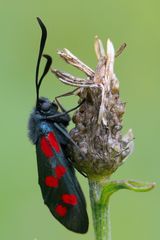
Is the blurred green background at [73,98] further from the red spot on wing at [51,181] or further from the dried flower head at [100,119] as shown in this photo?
the dried flower head at [100,119]

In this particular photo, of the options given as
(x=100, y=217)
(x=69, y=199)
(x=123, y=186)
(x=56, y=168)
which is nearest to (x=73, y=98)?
(x=56, y=168)

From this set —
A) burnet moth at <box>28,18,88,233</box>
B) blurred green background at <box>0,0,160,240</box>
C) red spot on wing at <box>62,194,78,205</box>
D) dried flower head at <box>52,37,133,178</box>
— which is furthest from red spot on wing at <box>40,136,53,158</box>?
blurred green background at <box>0,0,160,240</box>

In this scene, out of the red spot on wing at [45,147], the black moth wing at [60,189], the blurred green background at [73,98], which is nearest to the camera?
the black moth wing at [60,189]

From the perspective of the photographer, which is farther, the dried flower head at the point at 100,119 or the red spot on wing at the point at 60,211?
the red spot on wing at the point at 60,211

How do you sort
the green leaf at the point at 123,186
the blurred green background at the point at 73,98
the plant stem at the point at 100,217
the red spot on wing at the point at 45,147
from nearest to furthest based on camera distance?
the green leaf at the point at 123,186, the plant stem at the point at 100,217, the red spot on wing at the point at 45,147, the blurred green background at the point at 73,98

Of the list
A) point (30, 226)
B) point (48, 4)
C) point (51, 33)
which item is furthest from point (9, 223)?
point (48, 4)

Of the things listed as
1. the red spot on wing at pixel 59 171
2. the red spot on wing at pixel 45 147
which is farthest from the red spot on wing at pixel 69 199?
the red spot on wing at pixel 45 147

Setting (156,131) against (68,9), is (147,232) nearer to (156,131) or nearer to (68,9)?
(156,131)
